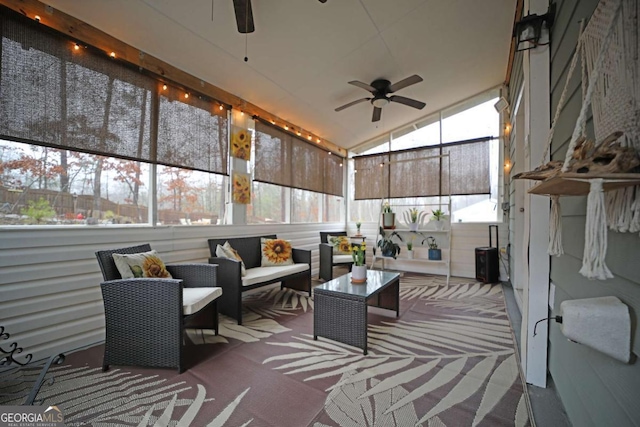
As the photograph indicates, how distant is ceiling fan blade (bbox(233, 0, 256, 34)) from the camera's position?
1.78 meters

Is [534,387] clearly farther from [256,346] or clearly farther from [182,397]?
[182,397]

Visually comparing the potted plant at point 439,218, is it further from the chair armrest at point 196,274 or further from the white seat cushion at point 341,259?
the chair armrest at point 196,274

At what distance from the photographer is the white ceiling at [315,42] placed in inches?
92.0

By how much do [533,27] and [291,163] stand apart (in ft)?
11.0

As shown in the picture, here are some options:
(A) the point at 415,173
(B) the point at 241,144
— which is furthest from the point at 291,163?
(A) the point at 415,173

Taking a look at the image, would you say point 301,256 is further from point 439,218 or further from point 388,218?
point 439,218

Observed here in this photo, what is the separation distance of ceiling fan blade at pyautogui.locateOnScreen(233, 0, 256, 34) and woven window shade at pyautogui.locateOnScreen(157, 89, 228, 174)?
→ 4.46ft

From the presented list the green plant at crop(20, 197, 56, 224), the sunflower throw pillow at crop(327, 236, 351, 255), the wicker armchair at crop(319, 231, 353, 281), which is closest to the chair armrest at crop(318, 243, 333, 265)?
the wicker armchair at crop(319, 231, 353, 281)

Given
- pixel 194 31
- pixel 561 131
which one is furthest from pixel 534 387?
pixel 194 31

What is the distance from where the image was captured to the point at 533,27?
1.69m

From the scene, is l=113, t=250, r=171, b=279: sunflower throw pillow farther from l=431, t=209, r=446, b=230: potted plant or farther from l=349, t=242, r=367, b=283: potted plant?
l=431, t=209, r=446, b=230: potted plant

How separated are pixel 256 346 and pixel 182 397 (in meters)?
0.70

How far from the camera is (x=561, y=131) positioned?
62.5 inches

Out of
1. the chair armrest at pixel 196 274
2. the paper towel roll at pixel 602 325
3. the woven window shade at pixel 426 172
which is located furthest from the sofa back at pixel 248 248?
the paper towel roll at pixel 602 325
